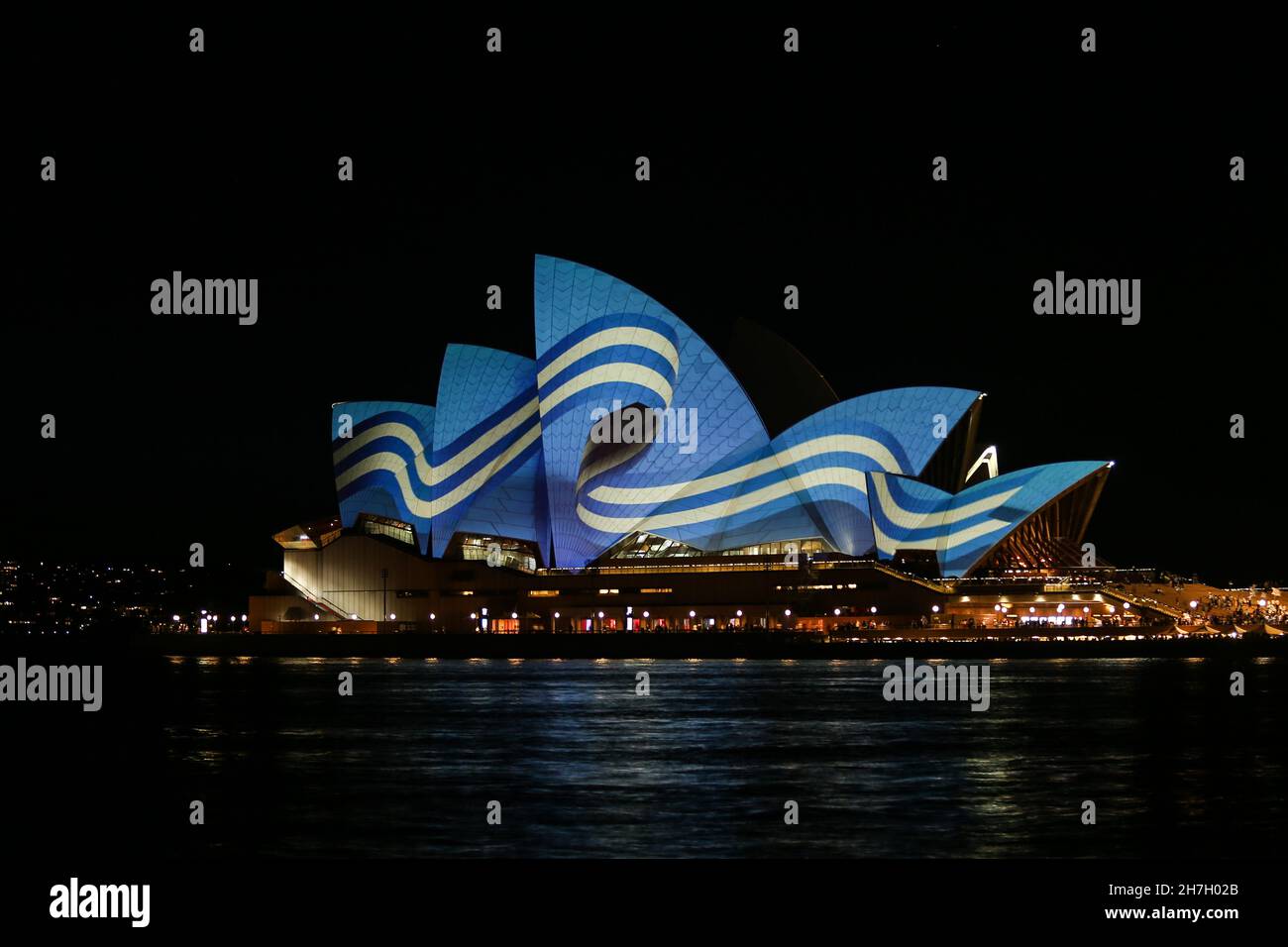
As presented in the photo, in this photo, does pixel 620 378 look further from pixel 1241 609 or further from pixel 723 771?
pixel 723 771

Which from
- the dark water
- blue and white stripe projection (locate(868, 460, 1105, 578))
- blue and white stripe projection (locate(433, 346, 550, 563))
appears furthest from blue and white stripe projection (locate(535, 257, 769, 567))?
the dark water

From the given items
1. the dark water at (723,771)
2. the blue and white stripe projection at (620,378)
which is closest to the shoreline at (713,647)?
the blue and white stripe projection at (620,378)

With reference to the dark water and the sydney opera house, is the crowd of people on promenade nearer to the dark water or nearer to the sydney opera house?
the sydney opera house

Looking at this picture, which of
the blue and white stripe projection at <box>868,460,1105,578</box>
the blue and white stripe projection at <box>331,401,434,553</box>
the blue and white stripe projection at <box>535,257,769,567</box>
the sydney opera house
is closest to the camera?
the blue and white stripe projection at <box>535,257,769,567</box>

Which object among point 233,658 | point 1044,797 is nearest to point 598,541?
point 233,658

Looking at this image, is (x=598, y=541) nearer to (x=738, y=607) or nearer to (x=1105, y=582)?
(x=738, y=607)

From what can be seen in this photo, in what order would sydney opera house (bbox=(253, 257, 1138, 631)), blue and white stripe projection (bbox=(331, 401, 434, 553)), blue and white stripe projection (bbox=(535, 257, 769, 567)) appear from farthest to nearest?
blue and white stripe projection (bbox=(331, 401, 434, 553))
sydney opera house (bbox=(253, 257, 1138, 631))
blue and white stripe projection (bbox=(535, 257, 769, 567))

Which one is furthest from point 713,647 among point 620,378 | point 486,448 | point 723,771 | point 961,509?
point 723,771
